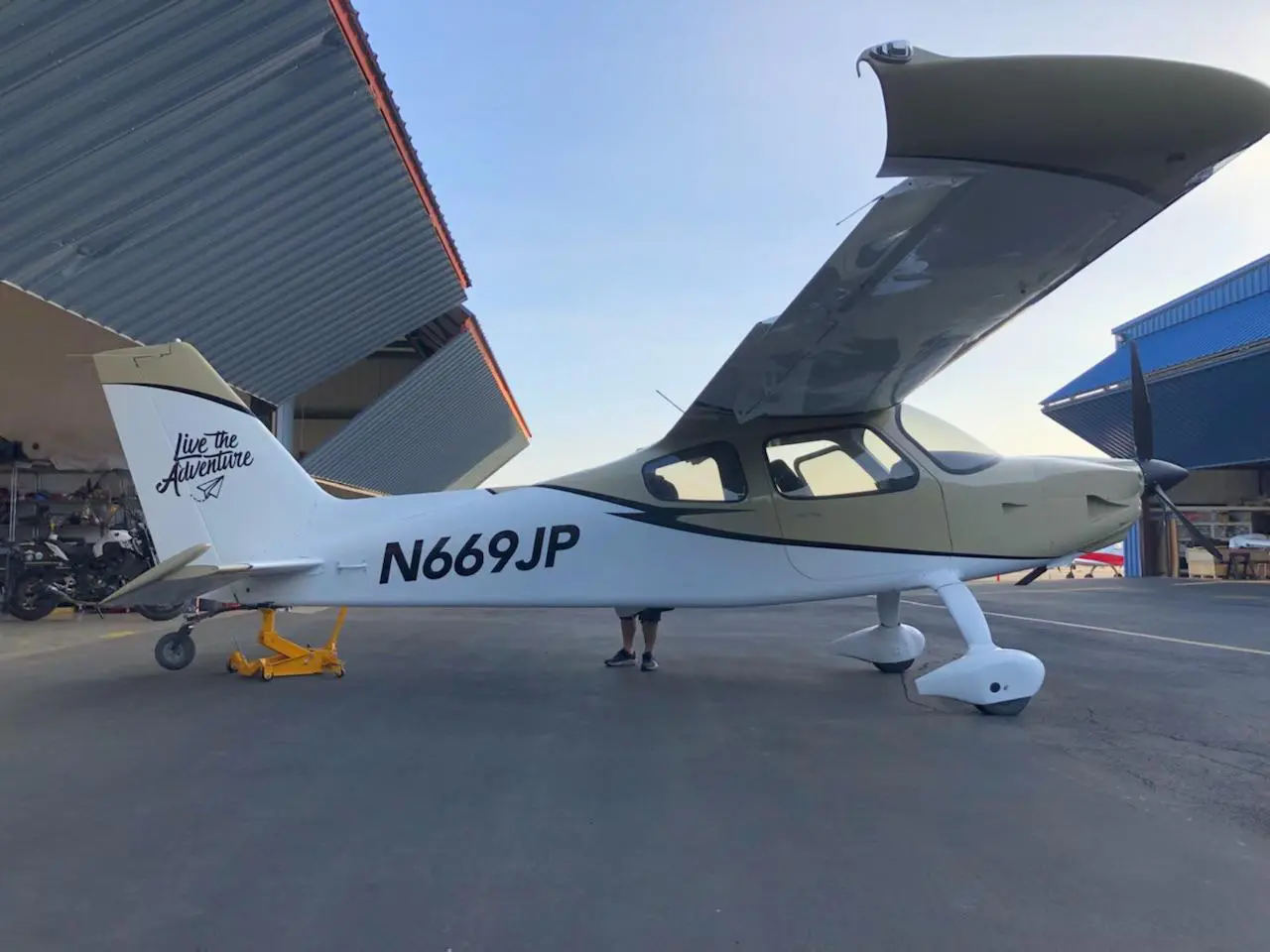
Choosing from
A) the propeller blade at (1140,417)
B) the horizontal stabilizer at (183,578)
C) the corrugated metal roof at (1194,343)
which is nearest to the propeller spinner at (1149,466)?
the propeller blade at (1140,417)

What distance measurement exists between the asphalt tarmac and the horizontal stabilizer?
29.8 inches

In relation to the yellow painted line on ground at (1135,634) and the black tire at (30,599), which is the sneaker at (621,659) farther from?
the black tire at (30,599)

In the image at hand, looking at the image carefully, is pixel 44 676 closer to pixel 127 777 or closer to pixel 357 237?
pixel 127 777

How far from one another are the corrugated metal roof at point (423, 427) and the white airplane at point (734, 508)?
14323mm

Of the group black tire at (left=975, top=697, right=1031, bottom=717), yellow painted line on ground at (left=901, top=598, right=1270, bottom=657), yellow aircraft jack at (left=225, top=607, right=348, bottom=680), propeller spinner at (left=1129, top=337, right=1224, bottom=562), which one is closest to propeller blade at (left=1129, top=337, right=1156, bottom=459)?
propeller spinner at (left=1129, top=337, right=1224, bottom=562)

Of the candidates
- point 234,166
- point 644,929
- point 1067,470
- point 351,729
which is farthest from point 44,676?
point 1067,470

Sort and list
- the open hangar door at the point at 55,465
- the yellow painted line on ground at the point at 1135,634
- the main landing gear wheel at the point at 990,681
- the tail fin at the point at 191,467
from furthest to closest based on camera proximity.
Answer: the open hangar door at the point at 55,465 → the yellow painted line on ground at the point at 1135,634 → the tail fin at the point at 191,467 → the main landing gear wheel at the point at 990,681

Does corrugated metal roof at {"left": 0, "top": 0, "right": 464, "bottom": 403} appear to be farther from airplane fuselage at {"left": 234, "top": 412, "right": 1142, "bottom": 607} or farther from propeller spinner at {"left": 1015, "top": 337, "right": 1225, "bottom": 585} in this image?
propeller spinner at {"left": 1015, "top": 337, "right": 1225, "bottom": 585}

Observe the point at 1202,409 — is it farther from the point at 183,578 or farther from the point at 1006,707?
the point at 183,578

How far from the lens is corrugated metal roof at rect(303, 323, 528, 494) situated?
72.5 feet

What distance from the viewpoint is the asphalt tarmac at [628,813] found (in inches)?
98.3

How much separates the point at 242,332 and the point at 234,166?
15.8ft

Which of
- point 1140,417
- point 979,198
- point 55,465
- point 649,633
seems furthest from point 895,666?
point 55,465

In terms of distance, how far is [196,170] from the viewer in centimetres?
923
